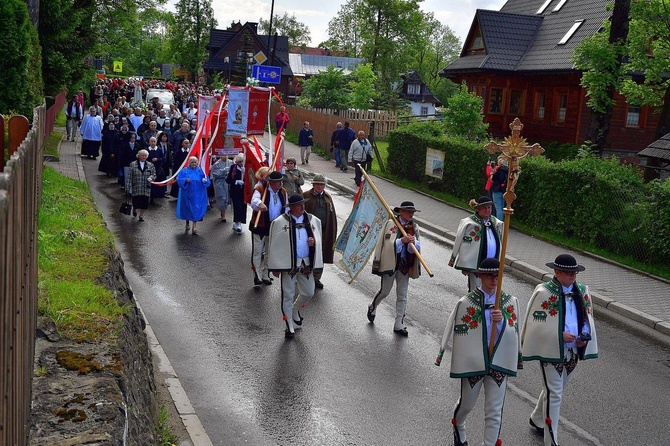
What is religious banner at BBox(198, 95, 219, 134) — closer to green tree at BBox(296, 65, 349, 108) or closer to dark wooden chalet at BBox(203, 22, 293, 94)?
green tree at BBox(296, 65, 349, 108)

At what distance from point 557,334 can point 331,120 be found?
29.3 metres

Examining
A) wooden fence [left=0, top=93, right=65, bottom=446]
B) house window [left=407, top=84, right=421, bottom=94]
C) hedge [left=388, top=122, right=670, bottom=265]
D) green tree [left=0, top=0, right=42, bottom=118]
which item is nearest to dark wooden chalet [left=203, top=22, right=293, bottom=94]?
house window [left=407, top=84, right=421, bottom=94]

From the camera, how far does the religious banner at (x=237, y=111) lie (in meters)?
21.2

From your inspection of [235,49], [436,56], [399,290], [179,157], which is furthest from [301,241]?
[436,56]

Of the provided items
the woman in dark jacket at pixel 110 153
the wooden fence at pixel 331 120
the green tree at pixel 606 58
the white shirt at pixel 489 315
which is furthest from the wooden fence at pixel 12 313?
the wooden fence at pixel 331 120

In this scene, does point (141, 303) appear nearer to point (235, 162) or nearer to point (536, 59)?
point (235, 162)

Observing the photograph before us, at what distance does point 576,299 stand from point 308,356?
370 cm

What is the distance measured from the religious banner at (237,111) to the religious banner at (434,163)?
22.2 feet

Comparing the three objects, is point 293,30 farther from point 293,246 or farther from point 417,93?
point 293,246

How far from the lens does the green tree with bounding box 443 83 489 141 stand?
27.7 m

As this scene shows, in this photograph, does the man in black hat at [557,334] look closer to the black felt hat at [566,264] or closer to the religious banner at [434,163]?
the black felt hat at [566,264]

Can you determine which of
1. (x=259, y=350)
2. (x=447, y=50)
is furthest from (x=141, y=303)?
(x=447, y=50)

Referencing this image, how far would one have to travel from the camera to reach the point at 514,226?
21047mm

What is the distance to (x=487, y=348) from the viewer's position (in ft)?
24.6
